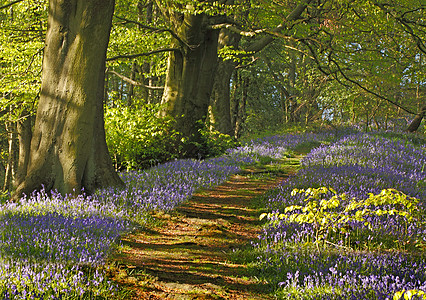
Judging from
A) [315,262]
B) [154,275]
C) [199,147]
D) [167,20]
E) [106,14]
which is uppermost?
[167,20]

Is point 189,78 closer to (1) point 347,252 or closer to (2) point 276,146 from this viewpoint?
(2) point 276,146

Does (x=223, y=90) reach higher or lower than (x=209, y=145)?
higher

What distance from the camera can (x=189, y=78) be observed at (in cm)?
1219

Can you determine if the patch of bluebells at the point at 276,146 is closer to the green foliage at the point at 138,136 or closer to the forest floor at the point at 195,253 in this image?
the green foliage at the point at 138,136

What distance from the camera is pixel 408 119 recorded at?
74.9ft

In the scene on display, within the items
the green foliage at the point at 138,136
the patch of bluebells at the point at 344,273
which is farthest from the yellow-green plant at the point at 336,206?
the green foliage at the point at 138,136

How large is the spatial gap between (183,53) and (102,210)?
304 inches

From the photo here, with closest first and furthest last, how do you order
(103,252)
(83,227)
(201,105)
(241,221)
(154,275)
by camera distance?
(154,275)
(103,252)
(83,227)
(241,221)
(201,105)

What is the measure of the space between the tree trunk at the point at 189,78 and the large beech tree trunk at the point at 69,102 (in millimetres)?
5154

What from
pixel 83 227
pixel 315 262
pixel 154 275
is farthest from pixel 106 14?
pixel 315 262

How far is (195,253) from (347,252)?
6.20 ft

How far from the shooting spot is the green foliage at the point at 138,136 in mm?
10906

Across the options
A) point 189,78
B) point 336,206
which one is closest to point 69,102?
point 336,206

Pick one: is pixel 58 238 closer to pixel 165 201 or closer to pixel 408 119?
pixel 165 201
